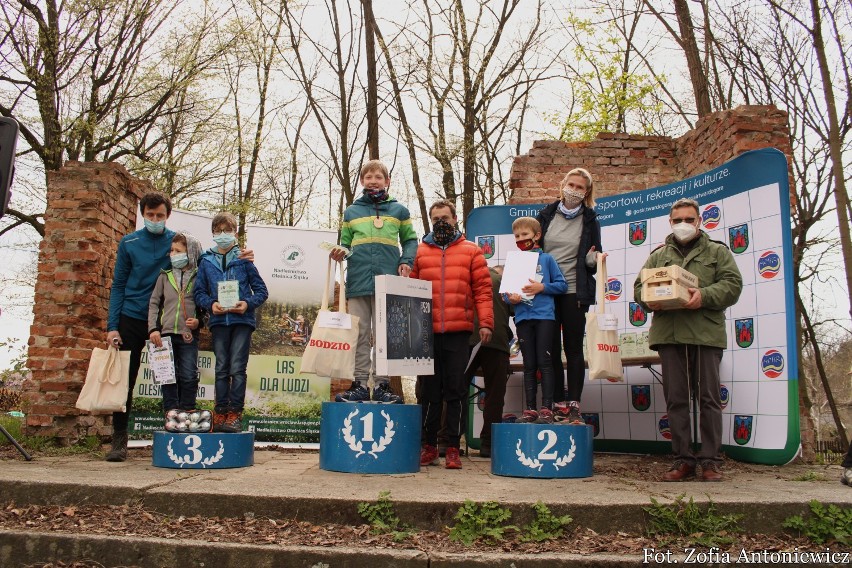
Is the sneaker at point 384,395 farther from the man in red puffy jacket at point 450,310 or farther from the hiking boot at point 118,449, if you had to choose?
the hiking boot at point 118,449

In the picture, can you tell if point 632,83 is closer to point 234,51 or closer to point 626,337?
point 234,51

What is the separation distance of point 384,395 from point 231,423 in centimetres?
119

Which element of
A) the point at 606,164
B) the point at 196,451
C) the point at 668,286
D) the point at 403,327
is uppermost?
the point at 606,164

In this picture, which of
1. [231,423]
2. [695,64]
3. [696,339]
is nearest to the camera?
[696,339]

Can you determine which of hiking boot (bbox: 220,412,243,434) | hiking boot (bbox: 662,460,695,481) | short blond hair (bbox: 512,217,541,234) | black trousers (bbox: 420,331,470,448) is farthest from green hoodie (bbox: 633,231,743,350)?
hiking boot (bbox: 220,412,243,434)

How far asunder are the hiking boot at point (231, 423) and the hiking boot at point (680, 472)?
9.87 ft

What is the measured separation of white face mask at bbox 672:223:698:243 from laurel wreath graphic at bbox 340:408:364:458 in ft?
8.25

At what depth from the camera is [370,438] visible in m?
4.55

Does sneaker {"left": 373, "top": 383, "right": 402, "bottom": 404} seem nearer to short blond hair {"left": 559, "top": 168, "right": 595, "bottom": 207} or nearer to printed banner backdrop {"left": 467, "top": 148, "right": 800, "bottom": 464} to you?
short blond hair {"left": 559, "top": 168, "right": 595, "bottom": 207}

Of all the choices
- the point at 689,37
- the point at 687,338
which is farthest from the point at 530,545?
the point at 689,37

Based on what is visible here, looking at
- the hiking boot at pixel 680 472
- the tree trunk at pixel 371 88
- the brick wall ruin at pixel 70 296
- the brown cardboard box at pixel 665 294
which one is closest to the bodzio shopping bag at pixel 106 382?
the brick wall ruin at pixel 70 296

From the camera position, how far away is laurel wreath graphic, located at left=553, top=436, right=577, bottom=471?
457 cm

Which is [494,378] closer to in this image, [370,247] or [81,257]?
[370,247]

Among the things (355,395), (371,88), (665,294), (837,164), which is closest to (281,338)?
(355,395)
